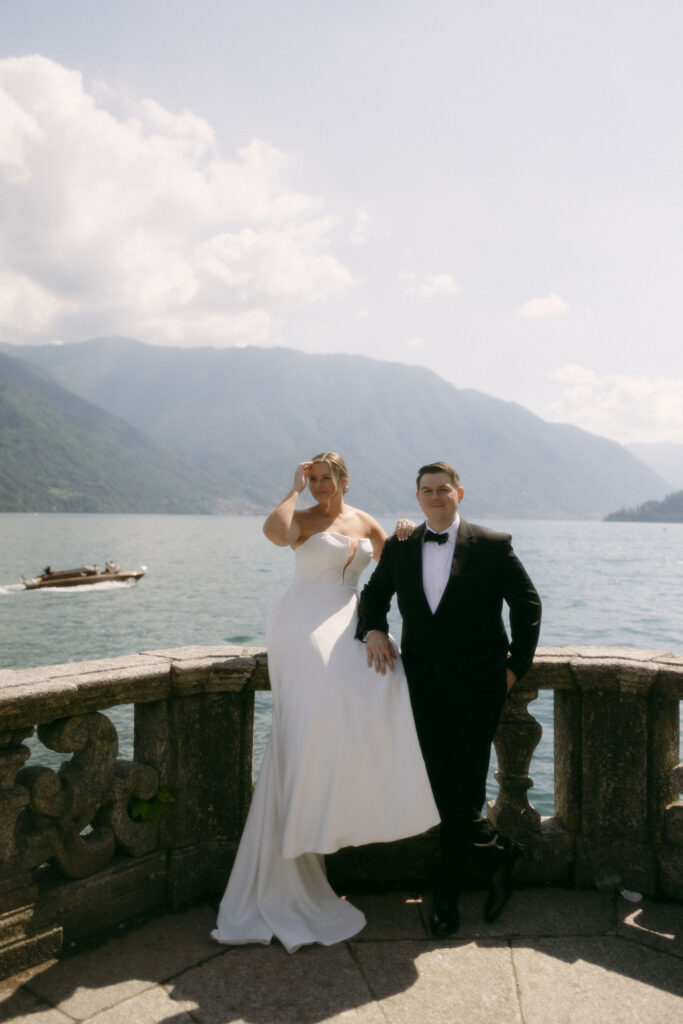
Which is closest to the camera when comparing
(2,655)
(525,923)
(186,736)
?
(525,923)

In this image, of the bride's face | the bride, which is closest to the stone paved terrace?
the bride

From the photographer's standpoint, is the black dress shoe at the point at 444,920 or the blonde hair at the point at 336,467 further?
the blonde hair at the point at 336,467

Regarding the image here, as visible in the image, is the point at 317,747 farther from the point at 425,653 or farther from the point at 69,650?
the point at 69,650

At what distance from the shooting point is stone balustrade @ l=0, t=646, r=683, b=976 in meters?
3.39

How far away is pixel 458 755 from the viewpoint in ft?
11.8

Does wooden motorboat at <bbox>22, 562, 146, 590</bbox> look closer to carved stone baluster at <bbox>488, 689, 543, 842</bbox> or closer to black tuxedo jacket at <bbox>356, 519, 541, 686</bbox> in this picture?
carved stone baluster at <bbox>488, 689, 543, 842</bbox>

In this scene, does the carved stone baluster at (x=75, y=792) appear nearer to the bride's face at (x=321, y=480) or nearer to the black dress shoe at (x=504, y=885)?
the bride's face at (x=321, y=480)

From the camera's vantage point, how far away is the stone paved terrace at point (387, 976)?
280 centimetres

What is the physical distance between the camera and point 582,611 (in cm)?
4791

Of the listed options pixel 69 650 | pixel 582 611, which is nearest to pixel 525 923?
pixel 69 650

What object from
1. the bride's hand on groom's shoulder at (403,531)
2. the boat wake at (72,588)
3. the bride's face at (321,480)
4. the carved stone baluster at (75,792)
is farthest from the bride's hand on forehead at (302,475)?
the boat wake at (72,588)

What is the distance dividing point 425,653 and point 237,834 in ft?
4.68

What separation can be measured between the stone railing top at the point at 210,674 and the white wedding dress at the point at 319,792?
0.98ft

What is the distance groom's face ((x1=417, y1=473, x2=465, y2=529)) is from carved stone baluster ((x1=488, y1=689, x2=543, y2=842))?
104cm
